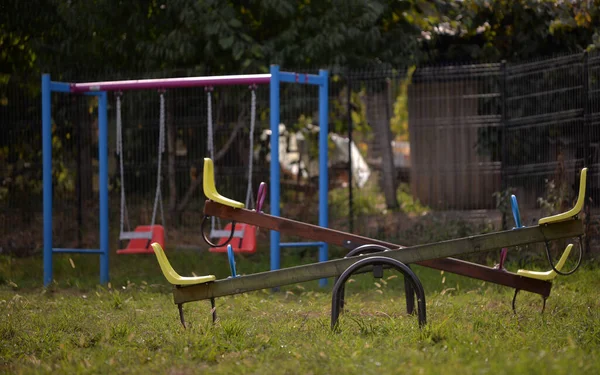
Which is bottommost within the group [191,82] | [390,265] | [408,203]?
[408,203]

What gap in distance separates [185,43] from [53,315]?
5.80 meters

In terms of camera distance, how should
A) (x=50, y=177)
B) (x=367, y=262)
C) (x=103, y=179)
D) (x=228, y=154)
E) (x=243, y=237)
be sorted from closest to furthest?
(x=367, y=262), (x=243, y=237), (x=50, y=177), (x=103, y=179), (x=228, y=154)

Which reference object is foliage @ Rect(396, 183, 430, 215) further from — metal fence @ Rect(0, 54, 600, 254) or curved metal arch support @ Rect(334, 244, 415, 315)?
curved metal arch support @ Rect(334, 244, 415, 315)

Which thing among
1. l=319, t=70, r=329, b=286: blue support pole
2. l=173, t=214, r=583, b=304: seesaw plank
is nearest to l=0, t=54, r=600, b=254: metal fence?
l=319, t=70, r=329, b=286: blue support pole

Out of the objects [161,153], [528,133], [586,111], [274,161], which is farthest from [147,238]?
[586,111]

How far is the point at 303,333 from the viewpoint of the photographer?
5.75 metres

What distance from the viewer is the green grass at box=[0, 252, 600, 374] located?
15.1 ft

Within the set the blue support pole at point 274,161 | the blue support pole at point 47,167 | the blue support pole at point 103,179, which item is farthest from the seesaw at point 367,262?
the blue support pole at point 47,167

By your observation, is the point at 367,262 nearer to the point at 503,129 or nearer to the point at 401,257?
the point at 401,257

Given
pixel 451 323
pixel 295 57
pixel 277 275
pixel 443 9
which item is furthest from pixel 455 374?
pixel 443 9

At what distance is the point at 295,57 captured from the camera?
39.1 ft

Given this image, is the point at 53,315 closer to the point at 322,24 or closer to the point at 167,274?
the point at 167,274

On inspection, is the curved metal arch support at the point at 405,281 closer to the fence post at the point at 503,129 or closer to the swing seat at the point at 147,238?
the swing seat at the point at 147,238

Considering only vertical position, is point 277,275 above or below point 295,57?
below
